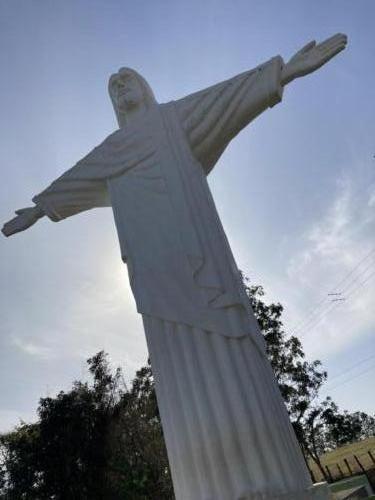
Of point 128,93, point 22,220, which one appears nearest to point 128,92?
point 128,93

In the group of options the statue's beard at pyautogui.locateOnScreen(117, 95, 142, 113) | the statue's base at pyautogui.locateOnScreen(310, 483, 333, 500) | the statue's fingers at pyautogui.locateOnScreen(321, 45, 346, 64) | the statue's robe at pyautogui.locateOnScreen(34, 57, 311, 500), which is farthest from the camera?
the statue's beard at pyautogui.locateOnScreen(117, 95, 142, 113)

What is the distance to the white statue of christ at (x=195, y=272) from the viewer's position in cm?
284

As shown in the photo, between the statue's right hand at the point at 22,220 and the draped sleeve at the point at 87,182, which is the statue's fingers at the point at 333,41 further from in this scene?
the statue's right hand at the point at 22,220

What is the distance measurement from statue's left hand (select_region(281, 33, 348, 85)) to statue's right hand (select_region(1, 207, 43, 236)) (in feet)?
9.75

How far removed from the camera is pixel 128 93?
518 centimetres

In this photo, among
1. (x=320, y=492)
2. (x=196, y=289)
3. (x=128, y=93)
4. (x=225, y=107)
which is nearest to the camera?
(x=320, y=492)

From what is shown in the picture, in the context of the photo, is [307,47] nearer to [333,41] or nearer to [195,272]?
[333,41]

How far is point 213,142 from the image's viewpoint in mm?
4480

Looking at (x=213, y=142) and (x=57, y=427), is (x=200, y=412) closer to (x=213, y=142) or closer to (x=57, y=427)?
(x=213, y=142)

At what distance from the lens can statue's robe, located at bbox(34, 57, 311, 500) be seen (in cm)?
283

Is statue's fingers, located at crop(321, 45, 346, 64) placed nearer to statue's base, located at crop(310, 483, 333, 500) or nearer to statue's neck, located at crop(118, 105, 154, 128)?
statue's neck, located at crop(118, 105, 154, 128)

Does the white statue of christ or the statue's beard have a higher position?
the statue's beard

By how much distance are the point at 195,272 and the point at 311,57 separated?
7.54 feet

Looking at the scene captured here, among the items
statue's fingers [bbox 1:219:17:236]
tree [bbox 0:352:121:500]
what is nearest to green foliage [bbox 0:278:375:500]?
tree [bbox 0:352:121:500]
